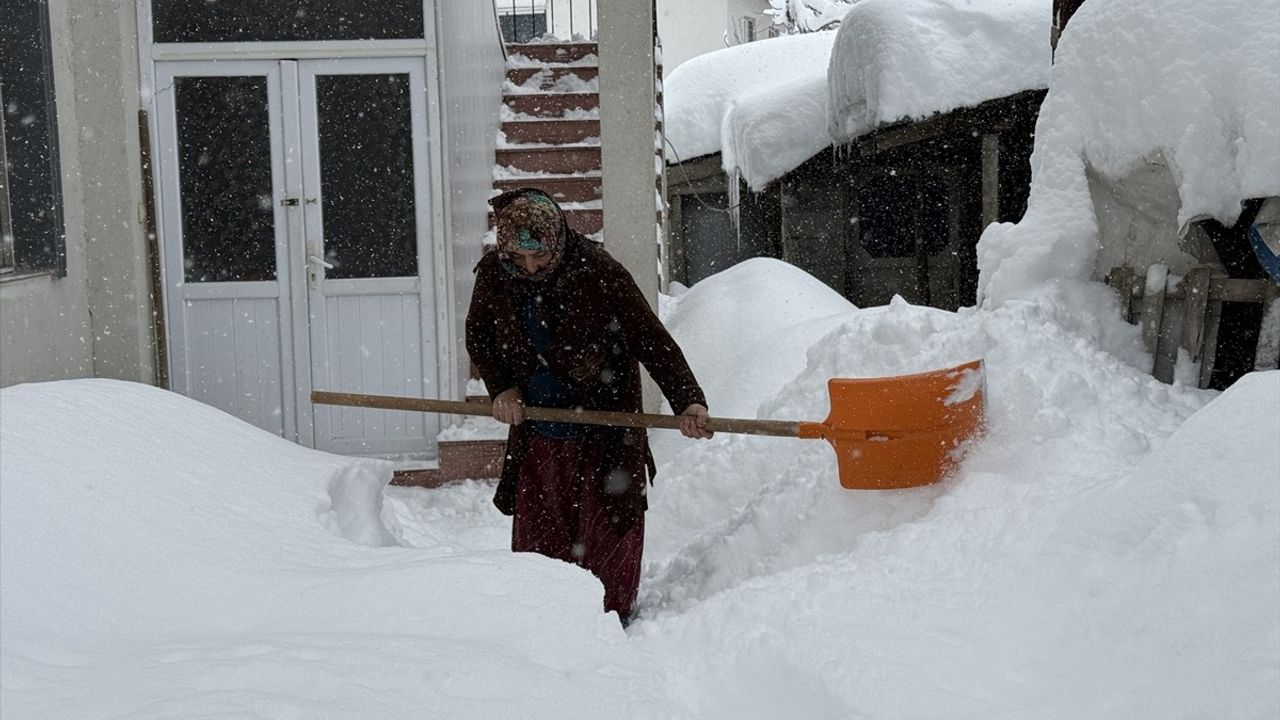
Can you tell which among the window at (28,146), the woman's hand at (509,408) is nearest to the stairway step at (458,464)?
the window at (28,146)

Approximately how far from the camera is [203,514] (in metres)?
3.17

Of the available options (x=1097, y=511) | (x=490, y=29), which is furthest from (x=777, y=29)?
(x=1097, y=511)

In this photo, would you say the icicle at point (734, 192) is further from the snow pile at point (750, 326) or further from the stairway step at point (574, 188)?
the stairway step at point (574, 188)

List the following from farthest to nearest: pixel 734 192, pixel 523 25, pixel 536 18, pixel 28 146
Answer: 1. pixel 536 18
2. pixel 523 25
3. pixel 734 192
4. pixel 28 146

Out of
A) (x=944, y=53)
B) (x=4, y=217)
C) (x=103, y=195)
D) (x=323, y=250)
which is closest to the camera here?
(x=4, y=217)

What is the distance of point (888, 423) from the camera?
12.7 ft

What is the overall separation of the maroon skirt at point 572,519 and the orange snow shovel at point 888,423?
227mm

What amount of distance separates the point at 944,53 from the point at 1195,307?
6246mm

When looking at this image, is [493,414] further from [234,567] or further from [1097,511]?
[1097,511]

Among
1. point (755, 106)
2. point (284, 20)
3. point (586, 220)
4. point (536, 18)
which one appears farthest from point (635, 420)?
A: point (536, 18)

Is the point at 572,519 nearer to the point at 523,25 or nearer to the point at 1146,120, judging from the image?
the point at 1146,120

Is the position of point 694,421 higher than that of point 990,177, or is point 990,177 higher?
point 990,177

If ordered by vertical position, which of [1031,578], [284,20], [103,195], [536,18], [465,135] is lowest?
[1031,578]

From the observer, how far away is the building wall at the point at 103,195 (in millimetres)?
6051
